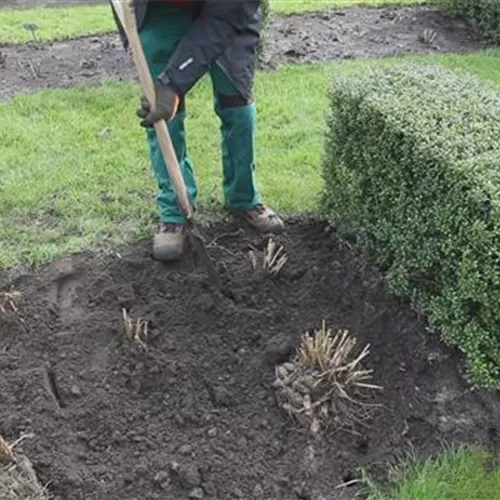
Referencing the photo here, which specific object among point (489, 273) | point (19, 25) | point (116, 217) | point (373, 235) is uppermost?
point (489, 273)

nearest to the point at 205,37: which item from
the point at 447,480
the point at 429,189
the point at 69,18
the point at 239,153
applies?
the point at 239,153

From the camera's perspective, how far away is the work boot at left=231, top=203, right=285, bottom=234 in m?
4.95

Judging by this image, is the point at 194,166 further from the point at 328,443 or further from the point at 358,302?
the point at 328,443

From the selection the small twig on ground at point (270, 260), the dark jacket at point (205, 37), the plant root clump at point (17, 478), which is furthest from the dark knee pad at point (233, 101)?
the plant root clump at point (17, 478)

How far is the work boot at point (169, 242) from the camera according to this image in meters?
4.66

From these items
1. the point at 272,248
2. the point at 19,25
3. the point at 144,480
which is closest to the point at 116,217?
the point at 272,248

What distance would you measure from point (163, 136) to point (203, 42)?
0.47 meters

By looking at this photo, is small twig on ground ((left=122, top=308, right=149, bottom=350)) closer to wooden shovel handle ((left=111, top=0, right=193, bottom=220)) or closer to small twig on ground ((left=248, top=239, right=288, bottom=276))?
wooden shovel handle ((left=111, top=0, right=193, bottom=220))

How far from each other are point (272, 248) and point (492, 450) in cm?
154

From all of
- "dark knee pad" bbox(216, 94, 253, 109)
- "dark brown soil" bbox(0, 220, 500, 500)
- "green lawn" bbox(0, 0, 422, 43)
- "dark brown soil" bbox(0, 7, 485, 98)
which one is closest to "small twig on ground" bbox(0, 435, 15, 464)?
"dark brown soil" bbox(0, 220, 500, 500)

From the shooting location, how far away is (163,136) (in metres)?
3.99

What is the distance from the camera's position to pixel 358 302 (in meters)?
4.20

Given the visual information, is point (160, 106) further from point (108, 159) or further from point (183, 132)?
point (108, 159)

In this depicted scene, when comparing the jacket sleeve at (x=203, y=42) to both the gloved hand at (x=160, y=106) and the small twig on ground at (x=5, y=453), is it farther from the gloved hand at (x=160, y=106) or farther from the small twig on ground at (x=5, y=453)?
the small twig on ground at (x=5, y=453)
